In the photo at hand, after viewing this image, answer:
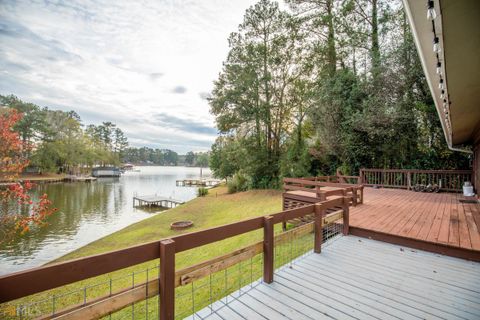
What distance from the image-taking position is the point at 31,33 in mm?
11234

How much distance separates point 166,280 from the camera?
1868 mm

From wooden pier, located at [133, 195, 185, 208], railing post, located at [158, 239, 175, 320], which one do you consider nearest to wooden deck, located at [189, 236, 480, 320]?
railing post, located at [158, 239, 175, 320]

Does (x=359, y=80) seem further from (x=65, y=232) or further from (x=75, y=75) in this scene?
(x=65, y=232)

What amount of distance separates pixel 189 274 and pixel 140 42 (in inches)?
468

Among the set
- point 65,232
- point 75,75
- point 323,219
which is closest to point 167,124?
point 75,75

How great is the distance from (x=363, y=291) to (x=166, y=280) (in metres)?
2.31

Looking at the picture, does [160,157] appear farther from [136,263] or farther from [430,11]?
[430,11]

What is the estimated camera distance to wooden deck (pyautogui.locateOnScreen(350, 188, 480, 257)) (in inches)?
152

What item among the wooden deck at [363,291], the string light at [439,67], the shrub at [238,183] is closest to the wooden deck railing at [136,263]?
the wooden deck at [363,291]

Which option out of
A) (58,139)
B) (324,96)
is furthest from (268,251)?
(58,139)

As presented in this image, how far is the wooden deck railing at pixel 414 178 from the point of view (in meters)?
9.26

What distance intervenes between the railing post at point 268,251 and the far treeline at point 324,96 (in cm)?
1008

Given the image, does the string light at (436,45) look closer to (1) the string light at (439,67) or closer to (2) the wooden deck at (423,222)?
(1) the string light at (439,67)

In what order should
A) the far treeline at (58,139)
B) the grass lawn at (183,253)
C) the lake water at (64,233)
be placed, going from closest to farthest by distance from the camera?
the grass lawn at (183,253) → the lake water at (64,233) → the far treeline at (58,139)
